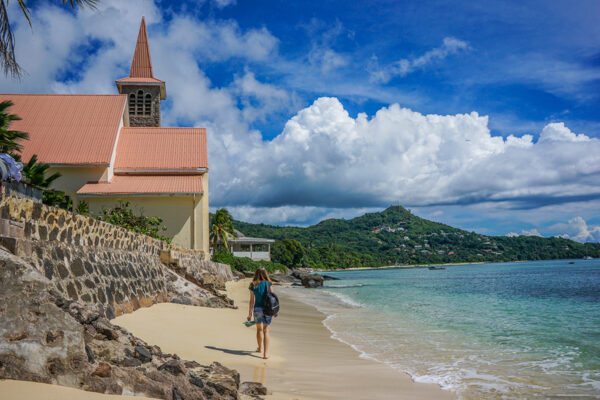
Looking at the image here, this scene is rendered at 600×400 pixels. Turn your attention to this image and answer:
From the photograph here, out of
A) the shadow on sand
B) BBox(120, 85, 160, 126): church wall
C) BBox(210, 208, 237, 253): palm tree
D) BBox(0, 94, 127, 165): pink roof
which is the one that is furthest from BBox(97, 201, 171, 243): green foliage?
BBox(210, 208, 237, 253): palm tree

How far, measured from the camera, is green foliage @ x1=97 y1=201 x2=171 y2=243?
20203 mm

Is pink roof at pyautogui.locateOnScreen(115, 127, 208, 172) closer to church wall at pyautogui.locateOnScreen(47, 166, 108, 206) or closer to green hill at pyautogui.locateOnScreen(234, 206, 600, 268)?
church wall at pyautogui.locateOnScreen(47, 166, 108, 206)

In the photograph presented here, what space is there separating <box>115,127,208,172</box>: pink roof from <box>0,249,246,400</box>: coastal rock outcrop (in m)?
22.1

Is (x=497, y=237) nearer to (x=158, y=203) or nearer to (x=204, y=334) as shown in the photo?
(x=158, y=203)

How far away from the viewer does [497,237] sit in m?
162

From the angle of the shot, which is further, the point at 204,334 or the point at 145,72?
the point at 145,72

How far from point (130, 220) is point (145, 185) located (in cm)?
325

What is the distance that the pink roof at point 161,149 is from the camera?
26.0 m

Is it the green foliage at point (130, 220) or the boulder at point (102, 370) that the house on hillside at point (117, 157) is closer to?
the green foliage at point (130, 220)

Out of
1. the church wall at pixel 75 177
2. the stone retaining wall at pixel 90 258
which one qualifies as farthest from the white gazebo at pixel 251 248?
the stone retaining wall at pixel 90 258

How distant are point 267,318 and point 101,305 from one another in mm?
2668

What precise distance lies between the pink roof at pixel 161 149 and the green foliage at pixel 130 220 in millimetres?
3775

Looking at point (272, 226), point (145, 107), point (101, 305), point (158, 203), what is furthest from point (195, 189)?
point (272, 226)

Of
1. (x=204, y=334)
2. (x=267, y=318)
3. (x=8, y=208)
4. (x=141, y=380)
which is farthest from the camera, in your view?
(x=204, y=334)
